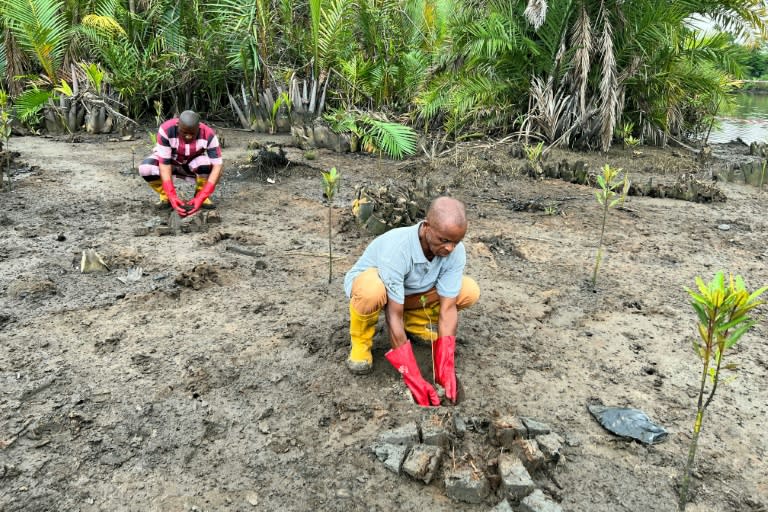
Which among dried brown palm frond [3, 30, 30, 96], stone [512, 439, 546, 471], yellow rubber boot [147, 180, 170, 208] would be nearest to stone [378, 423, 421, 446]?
stone [512, 439, 546, 471]

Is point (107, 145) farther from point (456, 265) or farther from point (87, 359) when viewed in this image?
point (456, 265)

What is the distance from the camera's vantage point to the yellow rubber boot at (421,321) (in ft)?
9.73

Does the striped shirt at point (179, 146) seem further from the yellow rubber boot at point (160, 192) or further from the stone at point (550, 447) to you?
the stone at point (550, 447)

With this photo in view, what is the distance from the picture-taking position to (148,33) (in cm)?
1012

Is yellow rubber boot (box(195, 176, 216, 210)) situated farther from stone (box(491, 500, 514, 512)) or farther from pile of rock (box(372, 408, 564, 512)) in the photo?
stone (box(491, 500, 514, 512))

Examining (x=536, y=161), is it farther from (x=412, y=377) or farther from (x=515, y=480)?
(x=515, y=480)

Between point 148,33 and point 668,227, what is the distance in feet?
30.4

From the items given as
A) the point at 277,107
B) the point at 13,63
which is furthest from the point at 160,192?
the point at 13,63

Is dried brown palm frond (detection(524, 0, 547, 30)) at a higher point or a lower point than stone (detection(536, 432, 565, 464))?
higher

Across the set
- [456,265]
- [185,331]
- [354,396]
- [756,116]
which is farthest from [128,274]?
[756,116]

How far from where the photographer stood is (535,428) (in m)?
2.21

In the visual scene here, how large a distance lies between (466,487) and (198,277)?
90.9 inches

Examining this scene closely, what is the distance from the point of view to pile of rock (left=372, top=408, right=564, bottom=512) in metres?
1.97

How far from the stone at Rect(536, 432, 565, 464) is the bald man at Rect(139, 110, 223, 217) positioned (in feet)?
11.6
